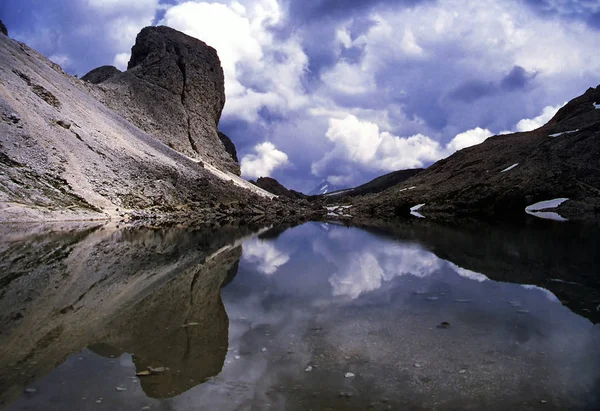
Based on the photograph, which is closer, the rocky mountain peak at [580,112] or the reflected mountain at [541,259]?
the reflected mountain at [541,259]

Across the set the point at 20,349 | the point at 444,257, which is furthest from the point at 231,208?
the point at 20,349

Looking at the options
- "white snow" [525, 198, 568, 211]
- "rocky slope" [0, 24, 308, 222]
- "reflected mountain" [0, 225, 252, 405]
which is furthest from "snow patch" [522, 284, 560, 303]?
"white snow" [525, 198, 568, 211]

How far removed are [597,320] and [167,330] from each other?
985 cm

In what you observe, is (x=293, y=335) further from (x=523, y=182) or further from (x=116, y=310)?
(x=523, y=182)

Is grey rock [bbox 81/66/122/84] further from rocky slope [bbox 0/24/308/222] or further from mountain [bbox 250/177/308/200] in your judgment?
mountain [bbox 250/177/308/200]

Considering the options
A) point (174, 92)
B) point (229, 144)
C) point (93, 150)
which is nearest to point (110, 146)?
point (93, 150)

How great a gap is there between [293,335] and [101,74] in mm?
89341

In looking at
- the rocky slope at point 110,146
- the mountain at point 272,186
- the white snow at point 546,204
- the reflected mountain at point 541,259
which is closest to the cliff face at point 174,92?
the rocky slope at point 110,146

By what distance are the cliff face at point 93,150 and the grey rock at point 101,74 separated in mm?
7474

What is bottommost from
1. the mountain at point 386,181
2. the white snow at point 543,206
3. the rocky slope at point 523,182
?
the white snow at point 543,206

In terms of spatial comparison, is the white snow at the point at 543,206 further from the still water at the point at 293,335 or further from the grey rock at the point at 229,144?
the grey rock at the point at 229,144

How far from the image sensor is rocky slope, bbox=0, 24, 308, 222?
37.0 metres

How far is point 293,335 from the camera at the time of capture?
9195mm

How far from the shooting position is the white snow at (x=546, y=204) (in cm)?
6100
